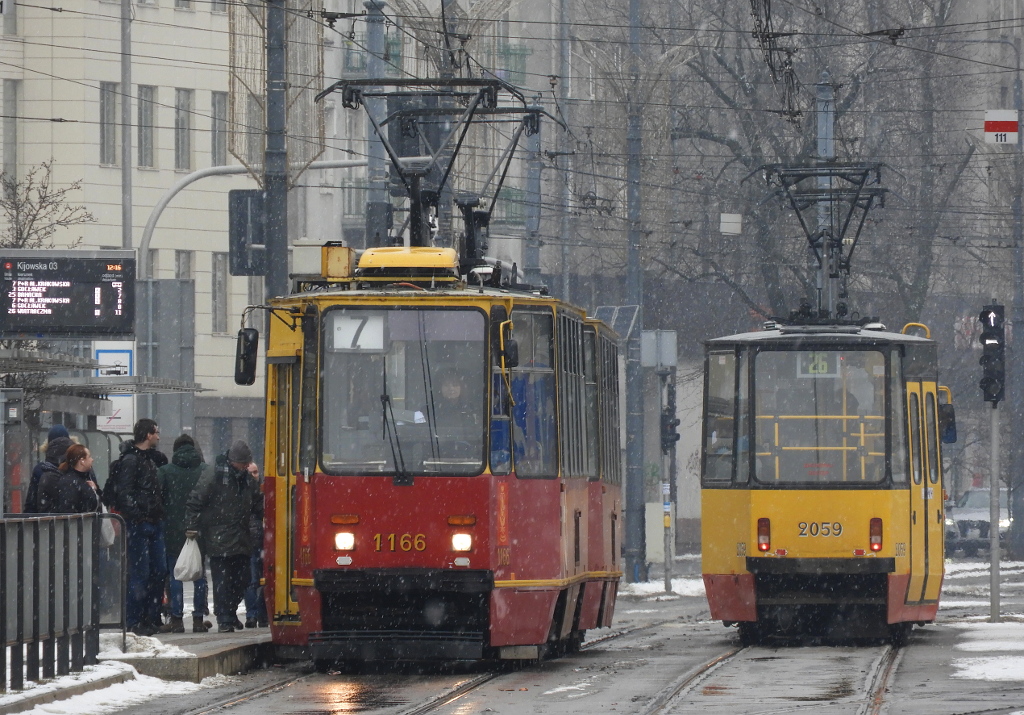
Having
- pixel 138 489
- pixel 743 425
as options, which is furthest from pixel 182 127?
pixel 138 489

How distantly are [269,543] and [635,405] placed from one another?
1686cm

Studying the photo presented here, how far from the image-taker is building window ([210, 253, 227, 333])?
→ 51250 millimetres

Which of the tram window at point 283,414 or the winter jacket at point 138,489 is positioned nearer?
the tram window at point 283,414

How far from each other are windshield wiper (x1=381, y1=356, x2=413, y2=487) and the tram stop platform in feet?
5.39

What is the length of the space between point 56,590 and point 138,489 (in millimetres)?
3015

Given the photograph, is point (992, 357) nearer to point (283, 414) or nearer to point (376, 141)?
point (376, 141)

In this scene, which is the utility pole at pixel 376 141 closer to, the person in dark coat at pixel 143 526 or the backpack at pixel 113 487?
the person in dark coat at pixel 143 526

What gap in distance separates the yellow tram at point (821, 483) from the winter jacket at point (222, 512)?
3.74m

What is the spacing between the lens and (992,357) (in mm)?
22500

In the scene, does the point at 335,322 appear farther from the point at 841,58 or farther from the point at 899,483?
the point at 841,58

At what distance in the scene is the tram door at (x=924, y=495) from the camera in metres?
18.8

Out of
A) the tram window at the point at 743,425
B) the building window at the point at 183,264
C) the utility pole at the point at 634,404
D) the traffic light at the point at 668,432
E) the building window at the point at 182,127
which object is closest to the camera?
the tram window at the point at 743,425

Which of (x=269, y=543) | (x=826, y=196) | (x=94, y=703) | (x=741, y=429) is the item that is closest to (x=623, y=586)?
(x=826, y=196)

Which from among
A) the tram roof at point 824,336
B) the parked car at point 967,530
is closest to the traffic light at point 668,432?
the tram roof at point 824,336
